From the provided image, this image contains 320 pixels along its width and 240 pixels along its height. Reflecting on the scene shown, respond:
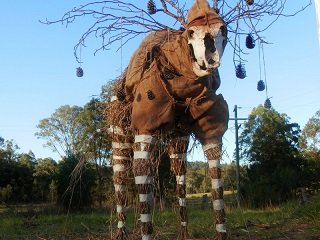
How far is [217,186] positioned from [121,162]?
1762 mm

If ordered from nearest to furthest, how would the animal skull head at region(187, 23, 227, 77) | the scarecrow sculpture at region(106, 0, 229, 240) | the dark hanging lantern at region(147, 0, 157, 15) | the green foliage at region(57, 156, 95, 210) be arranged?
1. the animal skull head at region(187, 23, 227, 77)
2. the dark hanging lantern at region(147, 0, 157, 15)
3. the scarecrow sculpture at region(106, 0, 229, 240)
4. the green foliage at region(57, 156, 95, 210)

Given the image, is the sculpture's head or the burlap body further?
the burlap body

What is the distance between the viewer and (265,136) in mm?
32531

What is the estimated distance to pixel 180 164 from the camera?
5.36 meters

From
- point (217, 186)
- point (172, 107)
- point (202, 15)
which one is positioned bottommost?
point (217, 186)

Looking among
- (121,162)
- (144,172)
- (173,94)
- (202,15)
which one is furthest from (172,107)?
(121,162)

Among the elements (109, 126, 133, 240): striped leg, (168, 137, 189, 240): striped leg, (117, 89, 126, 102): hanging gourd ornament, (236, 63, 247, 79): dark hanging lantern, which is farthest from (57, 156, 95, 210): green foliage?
(236, 63, 247, 79): dark hanging lantern

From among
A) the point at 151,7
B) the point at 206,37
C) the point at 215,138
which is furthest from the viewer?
the point at 215,138

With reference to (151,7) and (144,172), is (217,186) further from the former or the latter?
(151,7)

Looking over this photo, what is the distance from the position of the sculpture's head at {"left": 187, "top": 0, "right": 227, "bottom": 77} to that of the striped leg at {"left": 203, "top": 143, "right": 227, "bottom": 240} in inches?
34.9

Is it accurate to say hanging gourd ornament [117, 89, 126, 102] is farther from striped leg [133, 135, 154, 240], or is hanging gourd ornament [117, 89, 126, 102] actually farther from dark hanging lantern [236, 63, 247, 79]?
dark hanging lantern [236, 63, 247, 79]

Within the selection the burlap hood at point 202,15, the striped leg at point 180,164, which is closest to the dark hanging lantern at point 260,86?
the burlap hood at point 202,15

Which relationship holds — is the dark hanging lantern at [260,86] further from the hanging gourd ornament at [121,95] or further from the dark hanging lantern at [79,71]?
the dark hanging lantern at [79,71]

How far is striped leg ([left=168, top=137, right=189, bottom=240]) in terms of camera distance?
17.3ft
